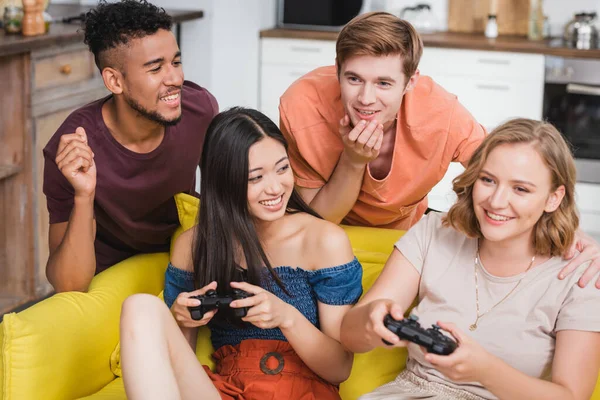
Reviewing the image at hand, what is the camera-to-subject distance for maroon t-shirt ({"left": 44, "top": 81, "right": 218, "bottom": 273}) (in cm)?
234

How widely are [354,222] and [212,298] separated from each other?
2.72 ft

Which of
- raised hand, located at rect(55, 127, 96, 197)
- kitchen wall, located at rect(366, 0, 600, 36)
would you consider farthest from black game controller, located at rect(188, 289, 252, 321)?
kitchen wall, located at rect(366, 0, 600, 36)

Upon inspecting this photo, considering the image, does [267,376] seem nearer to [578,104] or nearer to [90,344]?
[90,344]

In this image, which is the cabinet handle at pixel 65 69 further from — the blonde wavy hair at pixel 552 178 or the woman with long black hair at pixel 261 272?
the blonde wavy hair at pixel 552 178

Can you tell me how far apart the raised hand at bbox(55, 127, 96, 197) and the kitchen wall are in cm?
324

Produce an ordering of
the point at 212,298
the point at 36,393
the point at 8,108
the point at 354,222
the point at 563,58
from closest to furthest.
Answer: the point at 212,298 < the point at 36,393 < the point at 354,222 < the point at 8,108 < the point at 563,58

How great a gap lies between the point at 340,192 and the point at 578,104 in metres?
2.50

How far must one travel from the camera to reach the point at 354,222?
256 cm

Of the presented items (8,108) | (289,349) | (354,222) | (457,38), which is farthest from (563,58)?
(289,349)

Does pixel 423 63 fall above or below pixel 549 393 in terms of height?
above

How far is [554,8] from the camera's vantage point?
486 cm

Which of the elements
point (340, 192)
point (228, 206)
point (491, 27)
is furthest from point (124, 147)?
point (491, 27)

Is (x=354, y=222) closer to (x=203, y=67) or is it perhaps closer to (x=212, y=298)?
(x=212, y=298)

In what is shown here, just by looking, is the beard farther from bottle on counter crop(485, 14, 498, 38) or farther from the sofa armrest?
bottle on counter crop(485, 14, 498, 38)
